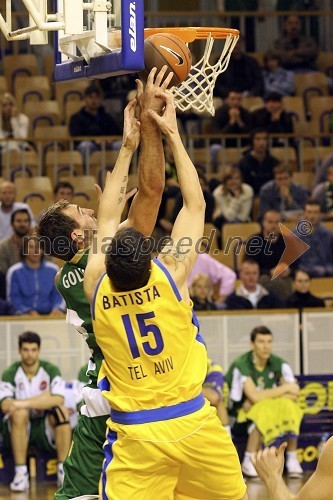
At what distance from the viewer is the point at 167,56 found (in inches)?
211

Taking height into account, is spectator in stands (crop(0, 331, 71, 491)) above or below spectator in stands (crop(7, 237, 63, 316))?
below

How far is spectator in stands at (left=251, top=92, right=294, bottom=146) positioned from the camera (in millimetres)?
13492

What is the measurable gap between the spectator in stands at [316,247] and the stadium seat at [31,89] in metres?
4.29

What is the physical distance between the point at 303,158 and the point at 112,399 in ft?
30.1

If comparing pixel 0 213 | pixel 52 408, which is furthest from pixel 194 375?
pixel 0 213

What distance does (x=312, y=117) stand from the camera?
14.5 m

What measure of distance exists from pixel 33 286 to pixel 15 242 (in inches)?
25.5

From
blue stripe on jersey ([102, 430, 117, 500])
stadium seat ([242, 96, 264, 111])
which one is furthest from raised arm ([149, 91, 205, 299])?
stadium seat ([242, 96, 264, 111])

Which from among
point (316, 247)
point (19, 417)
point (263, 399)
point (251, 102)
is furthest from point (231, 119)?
point (19, 417)

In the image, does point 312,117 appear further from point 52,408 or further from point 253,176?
point 52,408

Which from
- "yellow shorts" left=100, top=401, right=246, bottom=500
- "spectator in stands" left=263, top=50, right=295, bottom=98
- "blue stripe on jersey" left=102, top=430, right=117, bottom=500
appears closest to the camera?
"yellow shorts" left=100, top=401, right=246, bottom=500

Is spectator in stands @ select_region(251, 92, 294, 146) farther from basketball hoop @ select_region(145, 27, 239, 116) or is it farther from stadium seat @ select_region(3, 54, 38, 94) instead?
basketball hoop @ select_region(145, 27, 239, 116)

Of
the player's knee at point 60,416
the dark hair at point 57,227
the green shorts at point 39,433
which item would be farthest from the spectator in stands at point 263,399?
the dark hair at point 57,227

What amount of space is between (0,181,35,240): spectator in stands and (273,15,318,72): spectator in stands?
5.21 metres
